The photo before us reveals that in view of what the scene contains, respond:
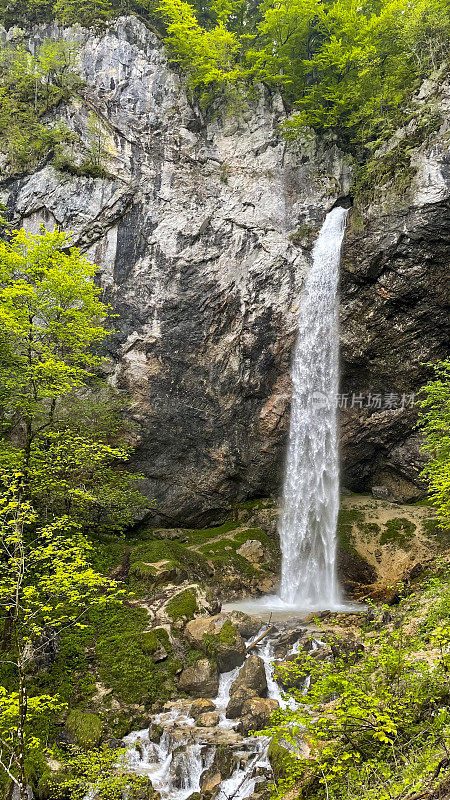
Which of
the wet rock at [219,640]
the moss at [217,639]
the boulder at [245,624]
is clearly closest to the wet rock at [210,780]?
the wet rock at [219,640]

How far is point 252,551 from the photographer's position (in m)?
20.3

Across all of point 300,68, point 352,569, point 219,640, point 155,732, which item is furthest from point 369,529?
point 300,68

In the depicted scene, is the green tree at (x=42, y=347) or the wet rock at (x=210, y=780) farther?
the green tree at (x=42, y=347)

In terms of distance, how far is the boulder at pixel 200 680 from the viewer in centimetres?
1095

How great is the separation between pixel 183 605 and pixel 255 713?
175 inches

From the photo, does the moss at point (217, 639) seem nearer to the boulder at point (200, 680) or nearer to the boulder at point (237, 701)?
the boulder at point (200, 680)

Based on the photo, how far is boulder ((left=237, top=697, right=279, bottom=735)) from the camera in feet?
29.9

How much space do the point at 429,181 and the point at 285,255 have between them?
6346mm

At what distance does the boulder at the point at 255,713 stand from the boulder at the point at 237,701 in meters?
0.10

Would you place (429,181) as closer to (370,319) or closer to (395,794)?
(370,319)

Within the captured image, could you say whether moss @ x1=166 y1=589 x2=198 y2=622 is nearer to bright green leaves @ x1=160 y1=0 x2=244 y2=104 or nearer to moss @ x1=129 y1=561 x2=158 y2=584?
moss @ x1=129 y1=561 x2=158 y2=584

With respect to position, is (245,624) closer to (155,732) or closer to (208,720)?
(208,720)

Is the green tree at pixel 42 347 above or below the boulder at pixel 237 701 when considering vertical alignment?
above

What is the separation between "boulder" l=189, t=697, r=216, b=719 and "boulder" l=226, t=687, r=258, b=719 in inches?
17.8
